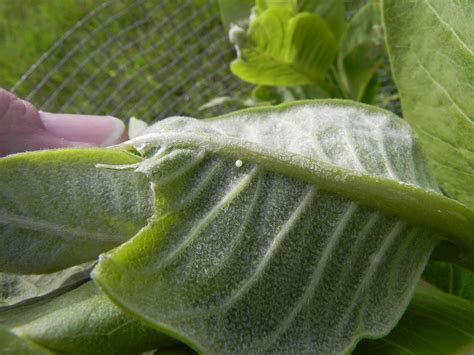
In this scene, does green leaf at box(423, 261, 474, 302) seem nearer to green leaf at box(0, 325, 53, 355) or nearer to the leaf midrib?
the leaf midrib

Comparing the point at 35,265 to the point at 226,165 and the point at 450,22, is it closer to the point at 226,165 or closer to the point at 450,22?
the point at 226,165

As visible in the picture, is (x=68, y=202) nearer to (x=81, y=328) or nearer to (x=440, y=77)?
(x=81, y=328)

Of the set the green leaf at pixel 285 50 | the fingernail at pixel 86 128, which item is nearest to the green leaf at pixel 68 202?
the fingernail at pixel 86 128

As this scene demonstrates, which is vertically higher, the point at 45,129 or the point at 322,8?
the point at 45,129

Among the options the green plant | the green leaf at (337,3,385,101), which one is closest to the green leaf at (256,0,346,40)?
the green leaf at (337,3,385,101)

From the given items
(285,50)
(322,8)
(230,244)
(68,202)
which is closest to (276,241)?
(230,244)

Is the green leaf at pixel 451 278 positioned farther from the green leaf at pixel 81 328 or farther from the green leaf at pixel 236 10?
the green leaf at pixel 236 10
